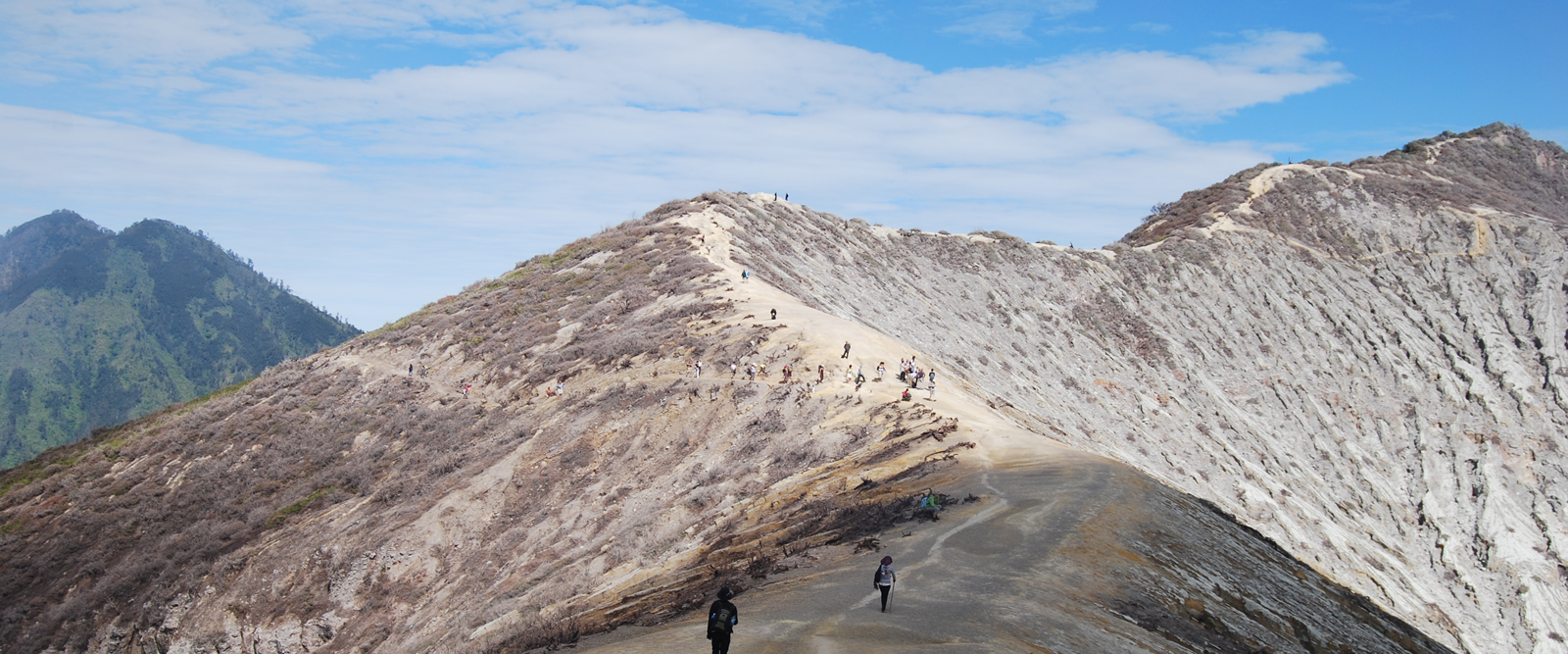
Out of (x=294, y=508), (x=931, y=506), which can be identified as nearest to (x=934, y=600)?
(x=931, y=506)

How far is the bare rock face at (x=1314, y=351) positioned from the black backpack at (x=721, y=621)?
26.5 metres

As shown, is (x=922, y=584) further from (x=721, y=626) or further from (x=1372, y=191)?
(x=1372, y=191)

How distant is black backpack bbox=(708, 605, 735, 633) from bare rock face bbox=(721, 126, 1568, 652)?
2651 cm

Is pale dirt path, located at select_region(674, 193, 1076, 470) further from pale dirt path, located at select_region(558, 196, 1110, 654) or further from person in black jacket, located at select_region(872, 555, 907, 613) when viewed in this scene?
person in black jacket, located at select_region(872, 555, 907, 613)

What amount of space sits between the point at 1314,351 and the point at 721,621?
2418 inches

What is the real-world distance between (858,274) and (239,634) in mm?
39613

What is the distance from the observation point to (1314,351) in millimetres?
60406

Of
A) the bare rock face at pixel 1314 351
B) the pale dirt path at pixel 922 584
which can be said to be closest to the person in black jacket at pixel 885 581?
the pale dirt path at pixel 922 584

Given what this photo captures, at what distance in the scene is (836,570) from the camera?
1530 cm

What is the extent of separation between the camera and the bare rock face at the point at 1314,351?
4325 centimetres

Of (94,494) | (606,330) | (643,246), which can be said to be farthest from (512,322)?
(94,494)

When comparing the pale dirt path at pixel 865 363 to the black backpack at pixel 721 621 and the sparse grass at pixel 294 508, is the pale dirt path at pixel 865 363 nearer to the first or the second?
the black backpack at pixel 721 621

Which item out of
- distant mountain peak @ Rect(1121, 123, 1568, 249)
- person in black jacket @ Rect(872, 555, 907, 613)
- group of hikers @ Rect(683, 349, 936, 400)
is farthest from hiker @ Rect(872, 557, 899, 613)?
distant mountain peak @ Rect(1121, 123, 1568, 249)

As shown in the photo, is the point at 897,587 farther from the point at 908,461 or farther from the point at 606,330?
the point at 606,330
